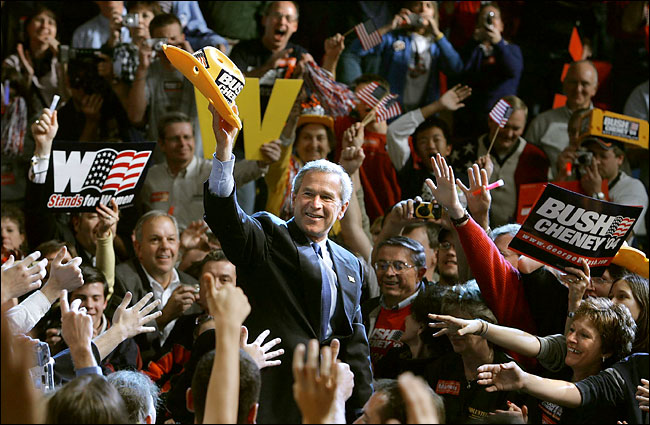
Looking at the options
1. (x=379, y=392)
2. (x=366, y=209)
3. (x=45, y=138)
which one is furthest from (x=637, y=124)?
(x=379, y=392)

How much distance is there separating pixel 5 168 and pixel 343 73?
2725 mm

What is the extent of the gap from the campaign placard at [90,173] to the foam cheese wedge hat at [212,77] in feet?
6.80

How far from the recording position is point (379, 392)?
3090mm

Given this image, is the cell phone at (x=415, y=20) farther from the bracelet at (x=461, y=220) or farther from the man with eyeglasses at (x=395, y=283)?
the bracelet at (x=461, y=220)

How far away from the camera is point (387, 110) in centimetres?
715

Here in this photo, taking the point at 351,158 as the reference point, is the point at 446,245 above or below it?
below

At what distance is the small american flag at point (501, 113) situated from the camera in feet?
23.2

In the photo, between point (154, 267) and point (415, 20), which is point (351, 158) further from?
point (415, 20)

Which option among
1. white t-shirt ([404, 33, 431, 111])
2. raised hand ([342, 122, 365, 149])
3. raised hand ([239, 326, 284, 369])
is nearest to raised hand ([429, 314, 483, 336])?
raised hand ([239, 326, 284, 369])

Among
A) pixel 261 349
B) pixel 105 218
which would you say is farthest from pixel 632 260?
pixel 105 218

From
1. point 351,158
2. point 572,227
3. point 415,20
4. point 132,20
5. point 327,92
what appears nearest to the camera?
point 572,227

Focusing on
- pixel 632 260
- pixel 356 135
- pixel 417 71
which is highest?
pixel 417 71

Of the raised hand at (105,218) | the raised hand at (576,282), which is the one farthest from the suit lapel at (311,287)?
the raised hand at (105,218)

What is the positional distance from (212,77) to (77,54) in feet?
13.1
